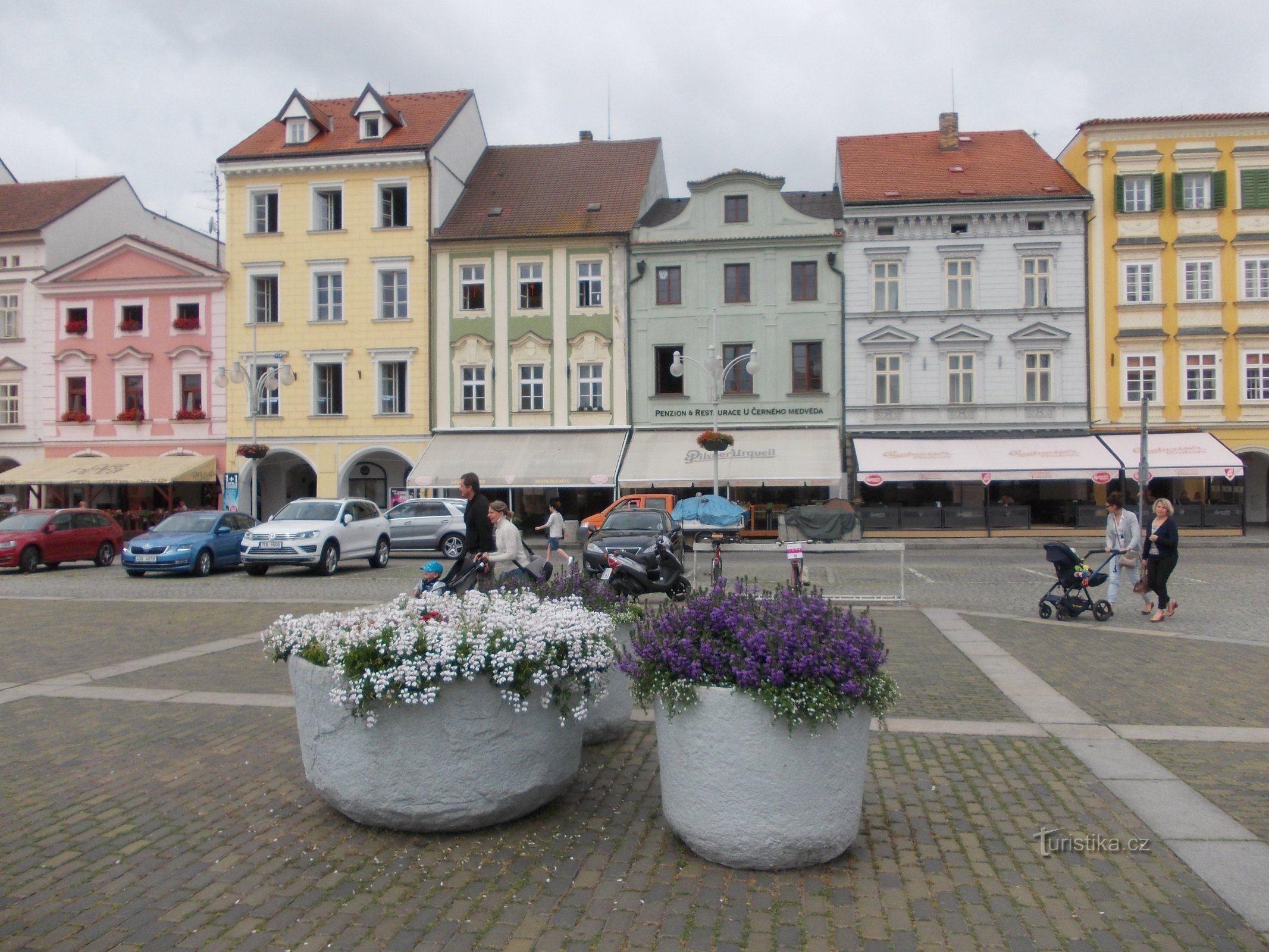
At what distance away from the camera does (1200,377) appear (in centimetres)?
3406

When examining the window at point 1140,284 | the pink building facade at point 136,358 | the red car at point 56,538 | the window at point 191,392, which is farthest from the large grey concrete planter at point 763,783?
the window at point 191,392

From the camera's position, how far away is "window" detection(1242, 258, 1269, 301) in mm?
34000

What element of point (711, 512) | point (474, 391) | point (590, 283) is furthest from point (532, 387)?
point (711, 512)

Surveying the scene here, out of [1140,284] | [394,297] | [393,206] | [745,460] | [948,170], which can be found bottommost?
[745,460]

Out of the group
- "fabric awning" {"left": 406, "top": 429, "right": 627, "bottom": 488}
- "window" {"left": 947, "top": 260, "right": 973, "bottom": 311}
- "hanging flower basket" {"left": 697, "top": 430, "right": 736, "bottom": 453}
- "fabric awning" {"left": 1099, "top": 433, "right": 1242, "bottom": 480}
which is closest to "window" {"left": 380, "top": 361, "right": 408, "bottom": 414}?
"fabric awning" {"left": 406, "top": 429, "right": 627, "bottom": 488}

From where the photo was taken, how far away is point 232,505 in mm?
33812

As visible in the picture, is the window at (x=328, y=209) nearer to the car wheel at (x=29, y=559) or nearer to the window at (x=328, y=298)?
the window at (x=328, y=298)

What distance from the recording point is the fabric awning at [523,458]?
33812mm

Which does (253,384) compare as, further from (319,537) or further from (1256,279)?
(1256,279)

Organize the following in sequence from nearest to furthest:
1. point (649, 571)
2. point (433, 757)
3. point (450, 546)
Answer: point (433, 757) → point (649, 571) → point (450, 546)

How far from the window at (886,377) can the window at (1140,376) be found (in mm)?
7698

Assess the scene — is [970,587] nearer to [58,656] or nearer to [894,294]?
[58,656]

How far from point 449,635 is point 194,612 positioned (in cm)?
1121

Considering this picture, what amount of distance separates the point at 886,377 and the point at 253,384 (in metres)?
23.4
